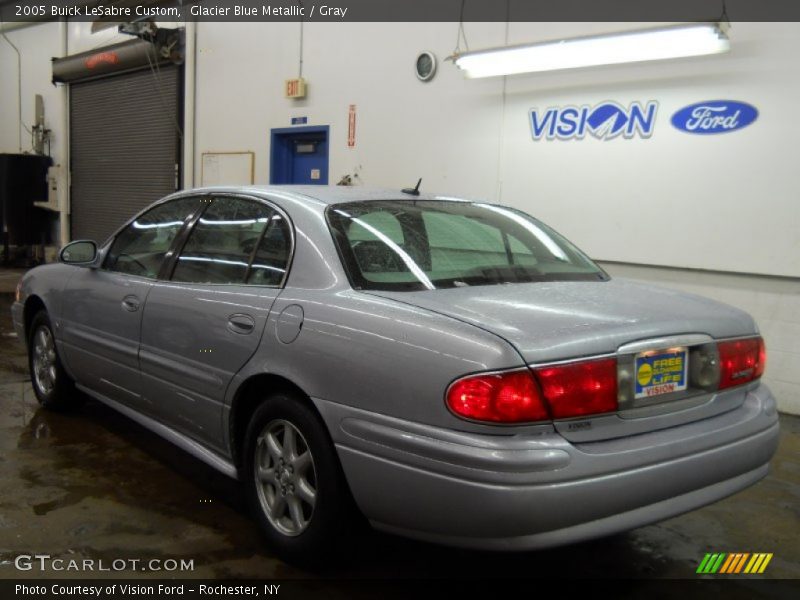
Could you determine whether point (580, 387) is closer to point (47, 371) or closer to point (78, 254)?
point (78, 254)

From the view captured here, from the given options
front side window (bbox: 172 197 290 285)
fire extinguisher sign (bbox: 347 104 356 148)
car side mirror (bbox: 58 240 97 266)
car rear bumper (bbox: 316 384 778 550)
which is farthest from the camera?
fire extinguisher sign (bbox: 347 104 356 148)

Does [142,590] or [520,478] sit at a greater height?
[520,478]

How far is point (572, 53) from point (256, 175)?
15.7ft

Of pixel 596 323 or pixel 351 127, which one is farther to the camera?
pixel 351 127

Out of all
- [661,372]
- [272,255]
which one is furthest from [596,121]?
[661,372]

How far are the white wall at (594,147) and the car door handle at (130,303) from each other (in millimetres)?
3876

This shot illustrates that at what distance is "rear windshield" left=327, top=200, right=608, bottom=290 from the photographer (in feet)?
8.75

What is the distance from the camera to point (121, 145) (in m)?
12.1

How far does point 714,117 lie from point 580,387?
156 inches

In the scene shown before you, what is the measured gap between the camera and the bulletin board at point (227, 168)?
937 centimetres

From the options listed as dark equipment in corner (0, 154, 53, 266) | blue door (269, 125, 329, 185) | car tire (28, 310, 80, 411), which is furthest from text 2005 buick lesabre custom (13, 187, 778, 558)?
dark equipment in corner (0, 154, 53, 266)

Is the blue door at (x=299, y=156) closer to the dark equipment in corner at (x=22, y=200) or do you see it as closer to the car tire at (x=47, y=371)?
the car tire at (x=47, y=371)

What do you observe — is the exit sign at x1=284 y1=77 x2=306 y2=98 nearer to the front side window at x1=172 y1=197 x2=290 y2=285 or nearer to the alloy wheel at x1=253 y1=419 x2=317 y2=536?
the front side window at x1=172 y1=197 x2=290 y2=285

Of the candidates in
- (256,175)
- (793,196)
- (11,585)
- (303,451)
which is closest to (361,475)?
(303,451)
